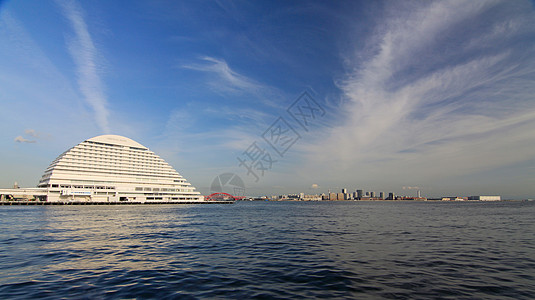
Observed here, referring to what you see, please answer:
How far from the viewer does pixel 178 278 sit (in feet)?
38.7

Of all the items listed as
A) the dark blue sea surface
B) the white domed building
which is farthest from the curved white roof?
the dark blue sea surface

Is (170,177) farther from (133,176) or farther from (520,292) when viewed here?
(520,292)

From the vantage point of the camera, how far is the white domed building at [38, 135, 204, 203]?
382ft

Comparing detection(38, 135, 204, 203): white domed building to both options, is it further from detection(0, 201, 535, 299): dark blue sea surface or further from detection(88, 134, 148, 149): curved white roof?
detection(0, 201, 535, 299): dark blue sea surface

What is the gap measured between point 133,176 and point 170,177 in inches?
752

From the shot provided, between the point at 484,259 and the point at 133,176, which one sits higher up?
the point at 133,176

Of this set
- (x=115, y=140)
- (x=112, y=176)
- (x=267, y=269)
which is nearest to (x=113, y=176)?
(x=112, y=176)

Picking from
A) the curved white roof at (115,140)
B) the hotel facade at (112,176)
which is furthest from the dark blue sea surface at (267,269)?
the curved white roof at (115,140)

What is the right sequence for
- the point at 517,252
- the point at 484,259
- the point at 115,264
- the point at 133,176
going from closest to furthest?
the point at 115,264 → the point at 484,259 → the point at 517,252 → the point at 133,176

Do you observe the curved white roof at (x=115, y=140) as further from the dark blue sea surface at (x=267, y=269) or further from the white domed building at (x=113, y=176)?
the dark blue sea surface at (x=267, y=269)

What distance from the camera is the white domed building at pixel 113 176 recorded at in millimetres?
116312

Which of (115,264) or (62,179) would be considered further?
(62,179)

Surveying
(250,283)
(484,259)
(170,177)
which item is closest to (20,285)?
(250,283)

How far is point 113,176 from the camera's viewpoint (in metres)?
131
